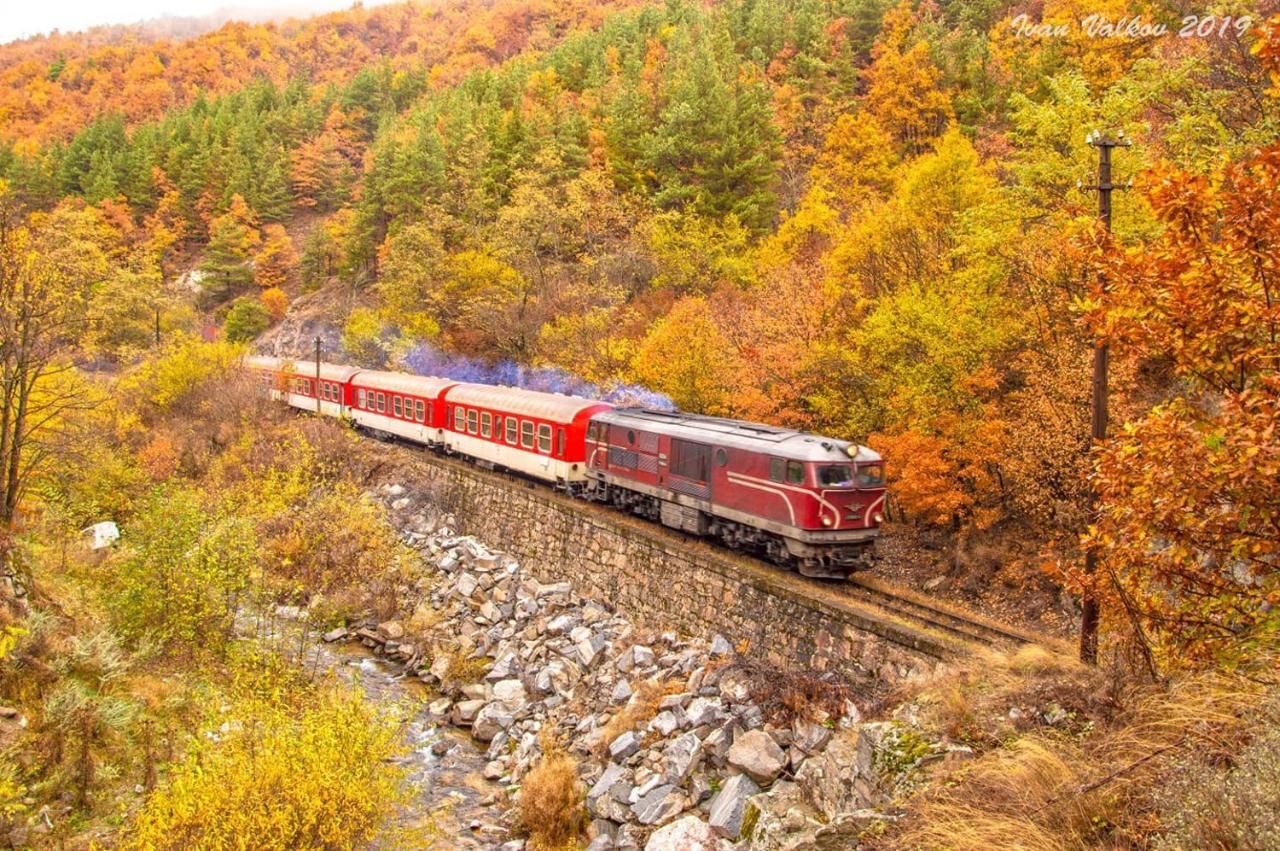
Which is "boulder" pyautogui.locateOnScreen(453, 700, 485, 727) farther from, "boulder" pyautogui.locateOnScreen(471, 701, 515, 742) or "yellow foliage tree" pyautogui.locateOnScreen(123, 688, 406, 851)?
"yellow foliage tree" pyautogui.locateOnScreen(123, 688, 406, 851)

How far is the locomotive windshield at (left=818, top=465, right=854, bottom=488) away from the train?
0.07 feet

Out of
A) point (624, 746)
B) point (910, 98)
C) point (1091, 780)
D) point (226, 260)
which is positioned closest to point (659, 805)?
point (624, 746)

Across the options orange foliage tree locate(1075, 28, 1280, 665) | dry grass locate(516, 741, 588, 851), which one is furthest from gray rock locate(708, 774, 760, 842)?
orange foliage tree locate(1075, 28, 1280, 665)

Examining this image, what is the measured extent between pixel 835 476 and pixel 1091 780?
26.7 feet

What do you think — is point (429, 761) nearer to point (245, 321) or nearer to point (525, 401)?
point (525, 401)

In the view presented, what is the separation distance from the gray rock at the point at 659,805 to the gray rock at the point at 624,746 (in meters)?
1.13

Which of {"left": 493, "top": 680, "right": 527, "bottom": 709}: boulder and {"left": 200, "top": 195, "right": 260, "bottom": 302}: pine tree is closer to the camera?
{"left": 493, "top": 680, "right": 527, "bottom": 709}: boulder

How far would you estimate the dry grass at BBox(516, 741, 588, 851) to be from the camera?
11656 mm

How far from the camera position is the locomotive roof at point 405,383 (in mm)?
28844

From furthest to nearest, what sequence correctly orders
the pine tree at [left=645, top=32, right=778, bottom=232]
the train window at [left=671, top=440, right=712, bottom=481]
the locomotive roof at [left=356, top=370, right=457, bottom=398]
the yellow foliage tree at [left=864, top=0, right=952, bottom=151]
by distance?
the yellow foliage tree at [left=864, top=0, right=952, bottom=151], the pine tree at [left=645, top=32, right=778, bottom=232], the locomotive roof at [left=356, top=370, right=457, bottom=398], the train window at [left=671, top=440, right=712, bottom=481]

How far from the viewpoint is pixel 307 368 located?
3684cm

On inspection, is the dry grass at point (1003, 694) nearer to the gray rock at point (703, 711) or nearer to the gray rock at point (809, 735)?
the gray rock at point (809, 735)

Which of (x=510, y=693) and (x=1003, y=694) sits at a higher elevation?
(x=1003, y=694)

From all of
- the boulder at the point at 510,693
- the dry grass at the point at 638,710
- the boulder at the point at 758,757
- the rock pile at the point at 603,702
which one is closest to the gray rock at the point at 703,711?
the rock pile at the point at 603,702
